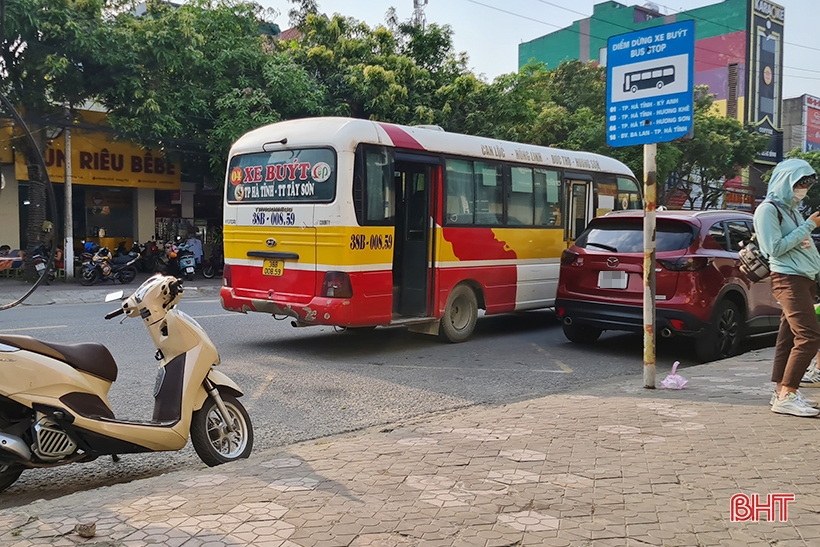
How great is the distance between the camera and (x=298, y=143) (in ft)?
27.7

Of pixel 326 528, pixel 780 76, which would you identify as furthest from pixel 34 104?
pixel 780 76

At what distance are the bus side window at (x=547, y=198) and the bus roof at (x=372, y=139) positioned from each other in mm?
206

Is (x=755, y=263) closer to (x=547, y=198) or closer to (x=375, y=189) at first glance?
(x=375, y=189)

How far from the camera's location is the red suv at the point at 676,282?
797cm

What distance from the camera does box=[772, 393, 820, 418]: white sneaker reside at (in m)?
5.29

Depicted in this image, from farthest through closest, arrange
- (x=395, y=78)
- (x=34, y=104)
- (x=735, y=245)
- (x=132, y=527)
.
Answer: (x=395, y=78) → (x=34, y=104) → (x=735, y=245) → (x=132, y=527)

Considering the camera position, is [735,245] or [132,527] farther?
[735,245]

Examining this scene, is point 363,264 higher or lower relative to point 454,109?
lower

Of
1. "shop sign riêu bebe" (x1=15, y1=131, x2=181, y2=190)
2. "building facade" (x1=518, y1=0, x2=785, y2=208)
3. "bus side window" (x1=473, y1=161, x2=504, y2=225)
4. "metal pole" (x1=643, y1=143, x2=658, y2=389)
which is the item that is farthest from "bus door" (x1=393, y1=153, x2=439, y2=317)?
"building facade" (x1=518, y1=0, x2=785, y2=208)

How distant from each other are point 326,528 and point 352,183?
17.3ft

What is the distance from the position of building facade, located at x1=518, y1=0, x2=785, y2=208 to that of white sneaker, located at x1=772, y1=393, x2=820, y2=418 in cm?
4002

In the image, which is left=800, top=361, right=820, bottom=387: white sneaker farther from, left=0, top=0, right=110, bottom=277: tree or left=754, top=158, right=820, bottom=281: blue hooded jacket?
left=0, top=0, right=110, bottom=277: tree

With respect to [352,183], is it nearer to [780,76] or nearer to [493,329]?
[493,329]

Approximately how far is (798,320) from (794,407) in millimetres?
649
